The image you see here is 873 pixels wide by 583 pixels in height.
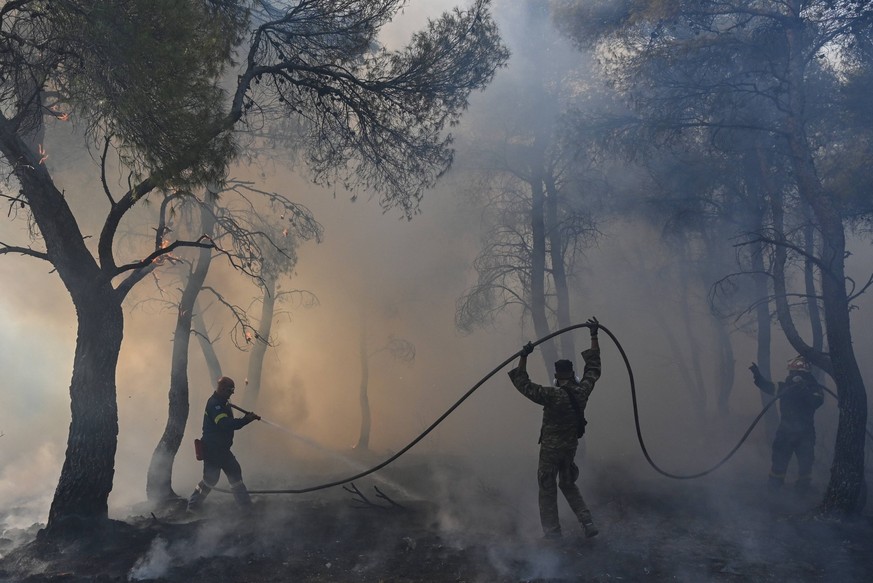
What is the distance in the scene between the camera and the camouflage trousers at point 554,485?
6.49 meters

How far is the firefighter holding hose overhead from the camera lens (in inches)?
255

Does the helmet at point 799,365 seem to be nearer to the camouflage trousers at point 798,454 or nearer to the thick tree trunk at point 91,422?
the camouflage trousers at point 798,454

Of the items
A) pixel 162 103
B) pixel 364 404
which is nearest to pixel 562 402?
pixel 162 103

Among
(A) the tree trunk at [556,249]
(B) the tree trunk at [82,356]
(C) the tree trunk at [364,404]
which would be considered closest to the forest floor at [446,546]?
(B) the tree trunk at [82,356]

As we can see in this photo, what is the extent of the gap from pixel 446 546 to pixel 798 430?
551cm

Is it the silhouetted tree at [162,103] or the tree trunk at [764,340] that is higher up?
the silhouetted tree at [162,103]

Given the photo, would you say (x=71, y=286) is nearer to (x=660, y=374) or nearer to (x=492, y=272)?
(x=492, y=272)

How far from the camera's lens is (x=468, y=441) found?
21.0 meters

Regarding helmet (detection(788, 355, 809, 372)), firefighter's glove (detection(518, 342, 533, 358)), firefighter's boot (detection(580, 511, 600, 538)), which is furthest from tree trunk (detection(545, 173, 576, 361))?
firefighter's glove (detection(518, 342, 533, 358))

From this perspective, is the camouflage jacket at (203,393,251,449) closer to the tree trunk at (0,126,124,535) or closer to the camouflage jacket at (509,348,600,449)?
the tree trunk at (0,126,124,535)

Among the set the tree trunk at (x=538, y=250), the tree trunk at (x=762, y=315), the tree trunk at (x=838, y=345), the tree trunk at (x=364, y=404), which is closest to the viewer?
the tree trunk at (x=838, y=345)

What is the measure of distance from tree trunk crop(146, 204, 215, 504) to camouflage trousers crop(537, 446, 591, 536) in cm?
568

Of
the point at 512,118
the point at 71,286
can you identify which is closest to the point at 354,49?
the point at 71,286

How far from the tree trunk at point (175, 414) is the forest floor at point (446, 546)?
101 cm
